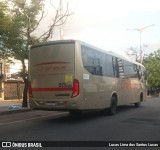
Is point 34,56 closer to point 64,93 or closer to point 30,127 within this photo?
point 64,93

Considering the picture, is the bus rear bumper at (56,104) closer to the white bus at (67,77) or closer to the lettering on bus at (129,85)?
the white bus at (67,77)

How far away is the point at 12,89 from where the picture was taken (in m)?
42.2

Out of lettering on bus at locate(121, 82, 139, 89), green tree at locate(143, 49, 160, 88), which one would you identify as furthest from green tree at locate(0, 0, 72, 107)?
green tree at locate(143, 49, 160, 88)

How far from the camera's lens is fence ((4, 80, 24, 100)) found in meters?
41.2

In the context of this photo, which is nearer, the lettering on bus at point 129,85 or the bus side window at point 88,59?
the bus side window at point 88,59

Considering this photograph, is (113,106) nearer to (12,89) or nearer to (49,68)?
(49,68)

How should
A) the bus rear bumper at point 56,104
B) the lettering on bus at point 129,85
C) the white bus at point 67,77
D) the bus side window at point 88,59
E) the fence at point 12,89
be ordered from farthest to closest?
the fence at point 12,89, the lettering on bus at point 129,85, the bus side window at point 88,59, the white bus at point 67,77, the bus rear bumper at point 56,104

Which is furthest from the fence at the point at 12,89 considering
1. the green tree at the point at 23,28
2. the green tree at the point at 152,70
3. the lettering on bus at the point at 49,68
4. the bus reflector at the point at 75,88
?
the green tree at the point at 152,70

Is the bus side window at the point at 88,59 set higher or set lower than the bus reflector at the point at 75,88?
higher

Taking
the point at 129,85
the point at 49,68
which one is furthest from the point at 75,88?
the point at 129,85

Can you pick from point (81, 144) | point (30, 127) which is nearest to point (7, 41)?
point (30, 127)

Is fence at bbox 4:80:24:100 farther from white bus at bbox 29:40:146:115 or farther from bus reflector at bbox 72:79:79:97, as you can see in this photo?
bus reflector at bbox 72:79:79:97

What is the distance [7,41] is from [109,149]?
15.4 meters

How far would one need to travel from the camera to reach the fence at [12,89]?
41156mm
